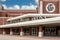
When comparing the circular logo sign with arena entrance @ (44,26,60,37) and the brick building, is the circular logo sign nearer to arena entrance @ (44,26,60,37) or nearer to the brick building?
the brick building

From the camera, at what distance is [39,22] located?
108 feet

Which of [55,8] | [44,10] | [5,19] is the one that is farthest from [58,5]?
[5,19]

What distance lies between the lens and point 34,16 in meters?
42.2

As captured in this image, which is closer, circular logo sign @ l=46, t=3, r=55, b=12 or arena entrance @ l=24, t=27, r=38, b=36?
arena entrance @ l=24, t=27, r=38, b=36

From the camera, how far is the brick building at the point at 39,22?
34.4 m

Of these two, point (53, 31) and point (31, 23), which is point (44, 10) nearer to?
point (53, 31)

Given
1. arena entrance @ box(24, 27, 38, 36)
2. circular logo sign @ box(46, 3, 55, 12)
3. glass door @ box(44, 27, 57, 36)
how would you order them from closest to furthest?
glass door @ box(44, 27, 57, 36) < arena entrance @ box(24, 27, 38, 36) < circular logo sign @ box(46, 3, 55, 12)

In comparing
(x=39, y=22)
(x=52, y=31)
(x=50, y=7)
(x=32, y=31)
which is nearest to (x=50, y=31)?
(x=52, y=31)

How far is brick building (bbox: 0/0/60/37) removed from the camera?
3438 cm

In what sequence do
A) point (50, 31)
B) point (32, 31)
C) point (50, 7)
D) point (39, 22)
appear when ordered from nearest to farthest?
point (39, 22)
point (50, 31)
point (32, 31)
point (50, 7)

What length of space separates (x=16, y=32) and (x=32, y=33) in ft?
29.7

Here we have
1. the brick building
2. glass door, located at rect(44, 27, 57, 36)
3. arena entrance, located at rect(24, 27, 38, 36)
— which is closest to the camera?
the brick building

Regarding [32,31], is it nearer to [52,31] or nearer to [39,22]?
[52,31]

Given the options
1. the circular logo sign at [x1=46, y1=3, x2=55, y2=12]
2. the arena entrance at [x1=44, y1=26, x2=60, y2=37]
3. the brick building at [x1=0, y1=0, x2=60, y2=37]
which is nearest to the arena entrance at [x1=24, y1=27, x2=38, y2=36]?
the brick building at [x1=0, y1=0, x2=60, y2=37]
